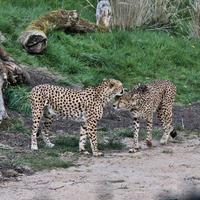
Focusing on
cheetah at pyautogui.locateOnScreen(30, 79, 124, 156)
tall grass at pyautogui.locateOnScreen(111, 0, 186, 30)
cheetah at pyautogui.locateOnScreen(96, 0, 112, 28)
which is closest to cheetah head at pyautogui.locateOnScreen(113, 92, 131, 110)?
cheetah at pyautogui.locateOnScreen(30, 79, 124, 156)

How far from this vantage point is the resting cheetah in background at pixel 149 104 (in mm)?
10023

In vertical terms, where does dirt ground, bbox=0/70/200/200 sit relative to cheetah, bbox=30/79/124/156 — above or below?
below

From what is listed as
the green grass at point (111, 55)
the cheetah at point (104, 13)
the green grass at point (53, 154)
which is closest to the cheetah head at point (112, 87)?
the green grass at point (53, 154)

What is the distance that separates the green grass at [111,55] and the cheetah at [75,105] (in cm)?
390

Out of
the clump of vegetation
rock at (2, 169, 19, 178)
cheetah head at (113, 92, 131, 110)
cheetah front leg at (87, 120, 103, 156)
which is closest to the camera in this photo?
rock at (2, 169, 19, 178)

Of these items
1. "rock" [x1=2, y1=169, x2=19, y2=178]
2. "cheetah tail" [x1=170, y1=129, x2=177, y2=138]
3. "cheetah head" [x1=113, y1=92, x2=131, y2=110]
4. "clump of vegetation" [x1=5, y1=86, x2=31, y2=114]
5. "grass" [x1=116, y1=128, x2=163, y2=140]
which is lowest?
"grass" [x1=116, y1=128, x2=163, y2=140]

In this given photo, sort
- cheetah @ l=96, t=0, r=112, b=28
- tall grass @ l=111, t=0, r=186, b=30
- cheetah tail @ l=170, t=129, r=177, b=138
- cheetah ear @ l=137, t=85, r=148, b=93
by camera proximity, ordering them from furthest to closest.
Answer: tall grass @ l=111, t=0, r=186, b=30, cheetah @ l=96, t=0, r=112, b=28, cheetah tail @ l=170, t=129, r=177, b=138, cheetah ear @ l=137, t=85, r=148, b=93

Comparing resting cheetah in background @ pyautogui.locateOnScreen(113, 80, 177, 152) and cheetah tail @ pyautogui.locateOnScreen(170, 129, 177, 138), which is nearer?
resting cheetah in background @ pyautogui.locateOnScreen(113, 80, 177, 152)

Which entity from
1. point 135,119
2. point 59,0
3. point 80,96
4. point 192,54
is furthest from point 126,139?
point 59,0

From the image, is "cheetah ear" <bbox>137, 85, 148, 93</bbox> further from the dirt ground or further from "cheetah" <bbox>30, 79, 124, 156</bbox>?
the dirt ground

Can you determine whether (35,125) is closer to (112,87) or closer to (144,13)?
(112,87)

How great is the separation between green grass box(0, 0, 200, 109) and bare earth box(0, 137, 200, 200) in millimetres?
4476

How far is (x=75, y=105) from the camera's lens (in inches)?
376

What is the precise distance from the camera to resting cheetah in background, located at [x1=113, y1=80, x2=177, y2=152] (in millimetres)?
10023
